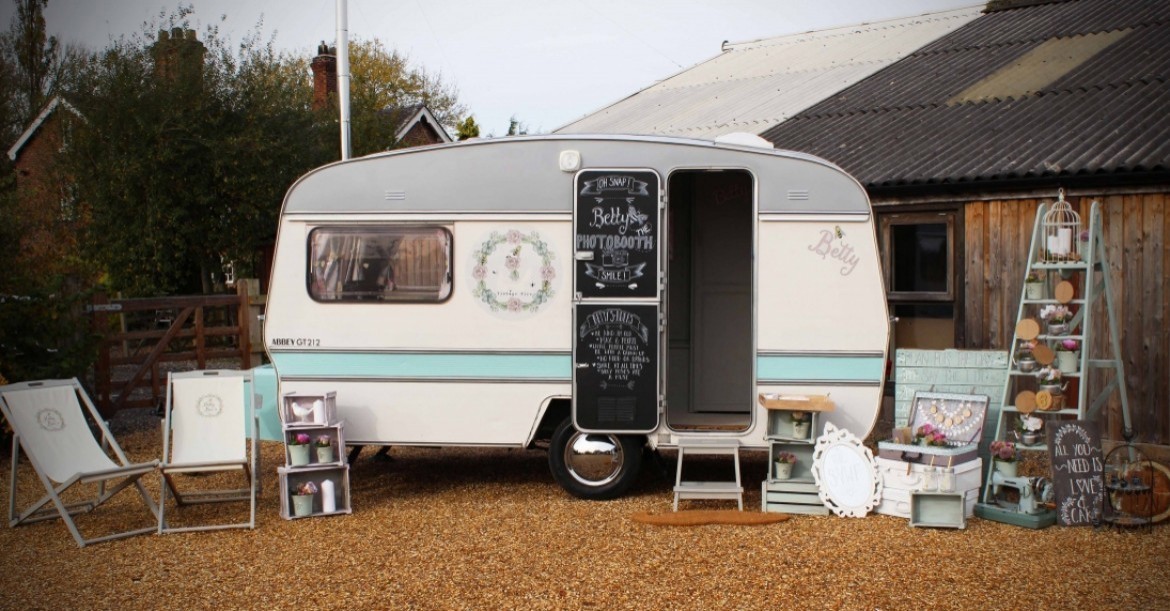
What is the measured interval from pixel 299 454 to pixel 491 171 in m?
2.33

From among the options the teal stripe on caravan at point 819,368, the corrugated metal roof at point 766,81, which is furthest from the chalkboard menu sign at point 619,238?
the corrugated metal roof at point 766,81

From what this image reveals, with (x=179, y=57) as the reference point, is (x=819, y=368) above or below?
below

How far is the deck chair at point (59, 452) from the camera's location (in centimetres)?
679

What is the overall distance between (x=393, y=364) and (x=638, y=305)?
1.76 metres

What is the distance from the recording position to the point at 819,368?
750cm

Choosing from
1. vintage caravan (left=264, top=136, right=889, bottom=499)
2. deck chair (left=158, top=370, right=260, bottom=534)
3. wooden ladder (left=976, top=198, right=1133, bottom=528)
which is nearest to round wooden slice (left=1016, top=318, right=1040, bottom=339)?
wooden ladder (left=976, top=198, right=1133, bottom=528)

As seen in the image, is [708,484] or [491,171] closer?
[708,484]

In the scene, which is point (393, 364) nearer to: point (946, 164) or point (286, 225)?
point (286, 225)

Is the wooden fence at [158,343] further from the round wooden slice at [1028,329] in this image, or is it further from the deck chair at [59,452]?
the round wooden slice at [1028,329]

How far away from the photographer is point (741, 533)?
22.0 ft

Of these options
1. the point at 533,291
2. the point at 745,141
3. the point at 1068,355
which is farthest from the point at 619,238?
the point at 1068,355

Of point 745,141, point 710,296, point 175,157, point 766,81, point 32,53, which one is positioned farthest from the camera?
point 32,53

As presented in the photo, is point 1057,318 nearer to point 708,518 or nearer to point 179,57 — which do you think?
point 708,518

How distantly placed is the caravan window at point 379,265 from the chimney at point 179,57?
38.9 feet
